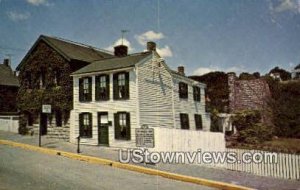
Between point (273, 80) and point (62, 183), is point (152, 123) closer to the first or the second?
point (62, 183)

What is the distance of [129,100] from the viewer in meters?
14.8

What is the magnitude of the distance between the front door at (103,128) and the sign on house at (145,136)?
4046 millimetres

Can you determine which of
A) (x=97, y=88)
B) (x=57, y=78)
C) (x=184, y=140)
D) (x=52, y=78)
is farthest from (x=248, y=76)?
(x=52, y=78)

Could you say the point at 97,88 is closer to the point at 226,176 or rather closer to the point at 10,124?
the point at 10,124

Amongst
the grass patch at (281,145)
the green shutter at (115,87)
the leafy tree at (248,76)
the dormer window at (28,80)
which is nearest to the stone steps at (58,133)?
the dormer window at (28,80)

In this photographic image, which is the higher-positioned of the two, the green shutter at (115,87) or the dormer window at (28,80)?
the dormer window at (28,80)

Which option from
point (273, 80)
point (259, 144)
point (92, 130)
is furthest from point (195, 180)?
point (92, 130)

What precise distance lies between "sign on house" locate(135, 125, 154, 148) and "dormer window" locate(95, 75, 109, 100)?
14.6ft

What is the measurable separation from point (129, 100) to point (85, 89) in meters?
2.87

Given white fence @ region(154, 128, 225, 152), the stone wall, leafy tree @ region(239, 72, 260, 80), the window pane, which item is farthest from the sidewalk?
leafy tree @ region(239, 72, 260, 80)

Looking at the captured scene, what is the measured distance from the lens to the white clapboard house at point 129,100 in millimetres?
13898

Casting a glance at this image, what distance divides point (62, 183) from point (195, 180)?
3.30 meters

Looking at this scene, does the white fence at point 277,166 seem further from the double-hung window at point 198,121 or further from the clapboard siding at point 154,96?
the double-hung window at point 198,121

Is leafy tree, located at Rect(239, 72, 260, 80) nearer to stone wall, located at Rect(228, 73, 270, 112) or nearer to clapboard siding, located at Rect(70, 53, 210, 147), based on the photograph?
stone wall, located at Rect(228, 73, 270, 112)
